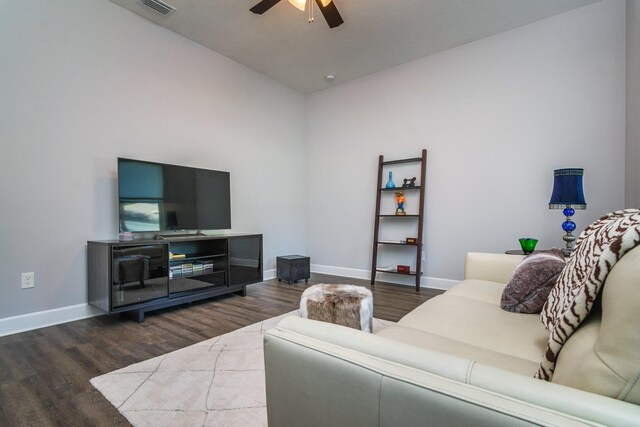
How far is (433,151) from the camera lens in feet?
12.5

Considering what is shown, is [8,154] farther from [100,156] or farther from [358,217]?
[358,217]

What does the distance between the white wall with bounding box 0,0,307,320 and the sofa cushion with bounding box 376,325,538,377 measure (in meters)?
2.76

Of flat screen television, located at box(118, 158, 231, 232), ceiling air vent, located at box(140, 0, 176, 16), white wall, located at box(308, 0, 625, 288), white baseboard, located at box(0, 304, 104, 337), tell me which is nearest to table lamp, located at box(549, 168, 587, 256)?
white wall, located at box(308, 0, 625, 288)

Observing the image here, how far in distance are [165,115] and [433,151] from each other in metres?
3.11

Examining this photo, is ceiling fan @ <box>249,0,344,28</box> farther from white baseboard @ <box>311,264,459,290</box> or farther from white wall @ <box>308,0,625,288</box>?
white baseboard @ <box>311,264,459,290</box>

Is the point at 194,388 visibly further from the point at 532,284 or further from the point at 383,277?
the point at 383,277

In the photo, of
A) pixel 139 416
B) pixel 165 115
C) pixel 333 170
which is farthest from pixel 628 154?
pixel 165 115

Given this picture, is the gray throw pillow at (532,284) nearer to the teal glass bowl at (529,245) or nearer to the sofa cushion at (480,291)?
the sofa cushion at (480,291)

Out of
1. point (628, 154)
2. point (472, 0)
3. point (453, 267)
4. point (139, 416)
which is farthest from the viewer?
point (453, 267)

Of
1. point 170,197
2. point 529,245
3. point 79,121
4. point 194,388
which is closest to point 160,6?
point 79,121

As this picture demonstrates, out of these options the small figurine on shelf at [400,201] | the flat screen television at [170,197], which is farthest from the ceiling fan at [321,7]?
the small figurine on shelf at [400,201]

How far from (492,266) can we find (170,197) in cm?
287

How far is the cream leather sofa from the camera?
0.48m

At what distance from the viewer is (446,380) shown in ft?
1.81
